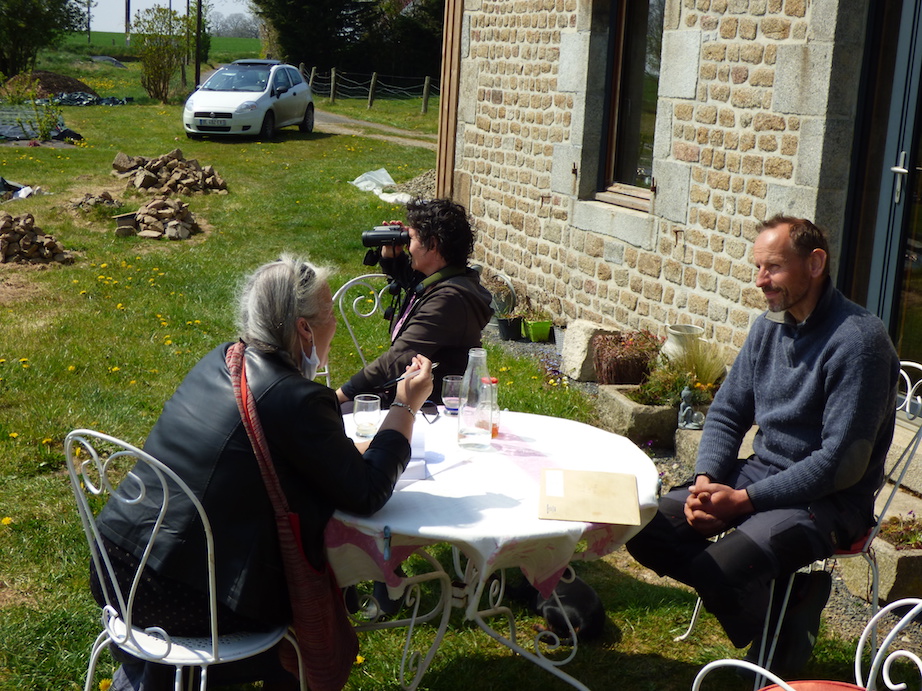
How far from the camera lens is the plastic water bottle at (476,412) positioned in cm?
303

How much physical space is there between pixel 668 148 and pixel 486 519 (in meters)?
4.45

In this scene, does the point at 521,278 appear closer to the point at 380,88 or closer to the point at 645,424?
the point at 645,424

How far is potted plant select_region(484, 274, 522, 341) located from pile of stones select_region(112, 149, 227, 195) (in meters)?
5.90

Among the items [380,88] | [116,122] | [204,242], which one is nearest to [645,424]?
[204,242]

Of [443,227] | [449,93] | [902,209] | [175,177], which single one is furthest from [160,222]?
[902,209]

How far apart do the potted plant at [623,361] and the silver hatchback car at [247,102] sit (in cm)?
1291

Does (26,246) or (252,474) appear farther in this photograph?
(26,246)

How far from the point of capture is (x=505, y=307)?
820cm

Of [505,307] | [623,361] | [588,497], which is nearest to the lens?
[588,497]

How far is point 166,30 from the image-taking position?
24.5 m

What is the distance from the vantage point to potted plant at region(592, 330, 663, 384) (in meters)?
5.88

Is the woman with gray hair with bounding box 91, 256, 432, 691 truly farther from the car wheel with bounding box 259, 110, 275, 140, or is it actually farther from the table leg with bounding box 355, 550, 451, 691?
the car wheel with bounding box 259, 110, 275, 140

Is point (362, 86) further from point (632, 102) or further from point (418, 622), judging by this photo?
point (418, 622)

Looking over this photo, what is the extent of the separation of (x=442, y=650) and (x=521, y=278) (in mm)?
5398
